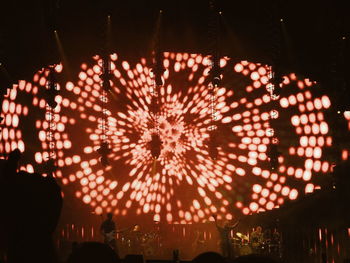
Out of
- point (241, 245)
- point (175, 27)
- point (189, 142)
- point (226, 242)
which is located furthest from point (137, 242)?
point (175, 27)

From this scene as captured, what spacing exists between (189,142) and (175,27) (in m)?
3.51

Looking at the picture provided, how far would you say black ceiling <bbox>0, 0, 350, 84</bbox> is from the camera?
10961mm

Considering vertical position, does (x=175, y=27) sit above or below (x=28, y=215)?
above

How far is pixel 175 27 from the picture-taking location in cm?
1198

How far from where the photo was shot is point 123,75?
1416 cm

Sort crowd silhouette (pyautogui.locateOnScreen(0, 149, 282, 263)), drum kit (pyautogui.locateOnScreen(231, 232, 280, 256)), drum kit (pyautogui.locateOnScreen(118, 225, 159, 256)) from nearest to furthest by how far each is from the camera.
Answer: crowd silhouette (pyautogui.locateOnScreen(0, 149, 282, 263)) → drum kit (pyautogui.locateOnScreen(231, 232, 280, 256)) → drum kit (pyautogui.locateOnScreen(118, 225, 159, 256))

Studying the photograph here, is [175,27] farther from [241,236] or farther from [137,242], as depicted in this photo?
[137,242]

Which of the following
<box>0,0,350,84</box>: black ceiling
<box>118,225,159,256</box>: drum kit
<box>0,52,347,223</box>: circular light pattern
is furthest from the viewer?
<box>0,52,347,223</box>: circular light pattern

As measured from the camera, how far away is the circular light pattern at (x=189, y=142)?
13469 mm

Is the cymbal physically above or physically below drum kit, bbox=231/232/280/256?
above

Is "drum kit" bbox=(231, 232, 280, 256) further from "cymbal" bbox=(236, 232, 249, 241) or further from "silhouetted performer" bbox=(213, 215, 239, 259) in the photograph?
"silhouetted performer" bbox=(213, 215, 239, 259)

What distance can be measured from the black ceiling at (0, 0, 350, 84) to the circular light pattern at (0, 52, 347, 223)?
70.9 inches

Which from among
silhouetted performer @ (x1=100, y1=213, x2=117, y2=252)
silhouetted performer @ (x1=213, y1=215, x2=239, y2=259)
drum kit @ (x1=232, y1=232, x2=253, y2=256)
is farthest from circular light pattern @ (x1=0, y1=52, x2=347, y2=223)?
silhouetted performer @ (x1=213, y1=215, x2=239, y2=259)

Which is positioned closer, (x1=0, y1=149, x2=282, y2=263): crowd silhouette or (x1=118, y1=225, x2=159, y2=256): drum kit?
(x1=0, y1=149, x2=282, y2=263): crowd silhouette
